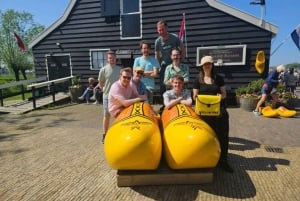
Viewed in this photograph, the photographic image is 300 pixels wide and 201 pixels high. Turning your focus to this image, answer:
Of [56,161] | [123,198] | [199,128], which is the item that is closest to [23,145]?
[56,161]

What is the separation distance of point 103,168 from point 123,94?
43.1 inches

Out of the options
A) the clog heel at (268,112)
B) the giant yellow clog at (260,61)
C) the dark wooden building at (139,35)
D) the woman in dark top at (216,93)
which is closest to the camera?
the woman in dark top at (216,93)

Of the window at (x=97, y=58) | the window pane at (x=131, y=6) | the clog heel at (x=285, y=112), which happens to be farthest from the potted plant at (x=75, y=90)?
the clog heel at (x=285, y=112)

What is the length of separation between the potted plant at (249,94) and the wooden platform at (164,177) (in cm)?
501

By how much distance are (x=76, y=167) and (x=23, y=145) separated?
1675 mm

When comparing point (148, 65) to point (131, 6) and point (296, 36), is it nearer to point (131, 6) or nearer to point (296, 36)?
point (131, 6)

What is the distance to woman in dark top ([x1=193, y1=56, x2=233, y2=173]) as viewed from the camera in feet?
10.7

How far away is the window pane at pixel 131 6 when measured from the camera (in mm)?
9094

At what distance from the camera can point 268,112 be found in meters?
6.58

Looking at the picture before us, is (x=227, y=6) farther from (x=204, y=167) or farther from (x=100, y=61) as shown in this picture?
(x=204, y=167)

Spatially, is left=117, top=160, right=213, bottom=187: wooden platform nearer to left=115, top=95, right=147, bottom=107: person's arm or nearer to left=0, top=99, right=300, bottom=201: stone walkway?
left=0, top=99, right=300, bottom=201: stone walkway

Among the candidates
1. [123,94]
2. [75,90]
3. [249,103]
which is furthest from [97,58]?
[123,94]

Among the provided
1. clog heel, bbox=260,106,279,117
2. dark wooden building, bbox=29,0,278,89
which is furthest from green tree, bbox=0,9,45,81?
clog heel, bbox=260,106,279,117

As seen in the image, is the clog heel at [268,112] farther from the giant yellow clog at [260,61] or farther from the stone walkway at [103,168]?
the giant yellow clog at [260,61]
